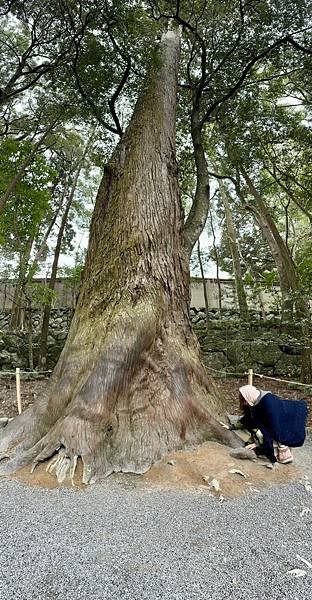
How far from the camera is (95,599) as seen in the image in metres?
1.31

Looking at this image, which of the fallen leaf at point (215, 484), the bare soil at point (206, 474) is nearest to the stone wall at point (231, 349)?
the bare soil at point (206, 474)

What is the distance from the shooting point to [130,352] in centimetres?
296

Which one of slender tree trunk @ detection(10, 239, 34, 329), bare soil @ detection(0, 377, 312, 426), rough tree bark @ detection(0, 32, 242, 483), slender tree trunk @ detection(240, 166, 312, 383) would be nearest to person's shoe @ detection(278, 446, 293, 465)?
rough tree bark @ detection(0, 32, 242, 483)

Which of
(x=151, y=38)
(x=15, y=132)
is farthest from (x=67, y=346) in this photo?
(x=15, y=132)

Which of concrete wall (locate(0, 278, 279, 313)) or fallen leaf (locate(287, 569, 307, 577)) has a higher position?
concrete wall (locate(0, 278, 279, 313))

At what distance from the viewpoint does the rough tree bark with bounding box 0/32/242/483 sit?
8.75 feet

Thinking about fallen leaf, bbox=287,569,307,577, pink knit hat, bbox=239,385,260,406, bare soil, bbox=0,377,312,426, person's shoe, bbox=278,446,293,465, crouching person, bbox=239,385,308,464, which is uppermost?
pink knit hat, bbox=239,385,260,406

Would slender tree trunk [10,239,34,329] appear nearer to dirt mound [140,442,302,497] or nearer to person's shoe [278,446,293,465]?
dirt mound [140,442,302,497]

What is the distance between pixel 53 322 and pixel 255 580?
986cm

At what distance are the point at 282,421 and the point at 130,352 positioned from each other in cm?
133

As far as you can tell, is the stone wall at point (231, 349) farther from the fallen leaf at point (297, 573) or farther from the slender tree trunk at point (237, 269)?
the fallen leaf at point (297, 573)

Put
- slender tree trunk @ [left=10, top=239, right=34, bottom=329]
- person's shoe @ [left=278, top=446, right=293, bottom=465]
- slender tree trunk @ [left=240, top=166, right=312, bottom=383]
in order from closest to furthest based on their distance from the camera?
person's shoe @ [left=278, top=446, right=293, bottom=465] → slender tree trunk @ [left=240, top=166, right=312, bottom=383] → slender tree trunk @ [left=10, top=239, right=34, bottom=329]

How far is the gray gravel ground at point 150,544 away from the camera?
53.9 inches

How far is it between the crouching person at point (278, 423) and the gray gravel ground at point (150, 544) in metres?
0.49
